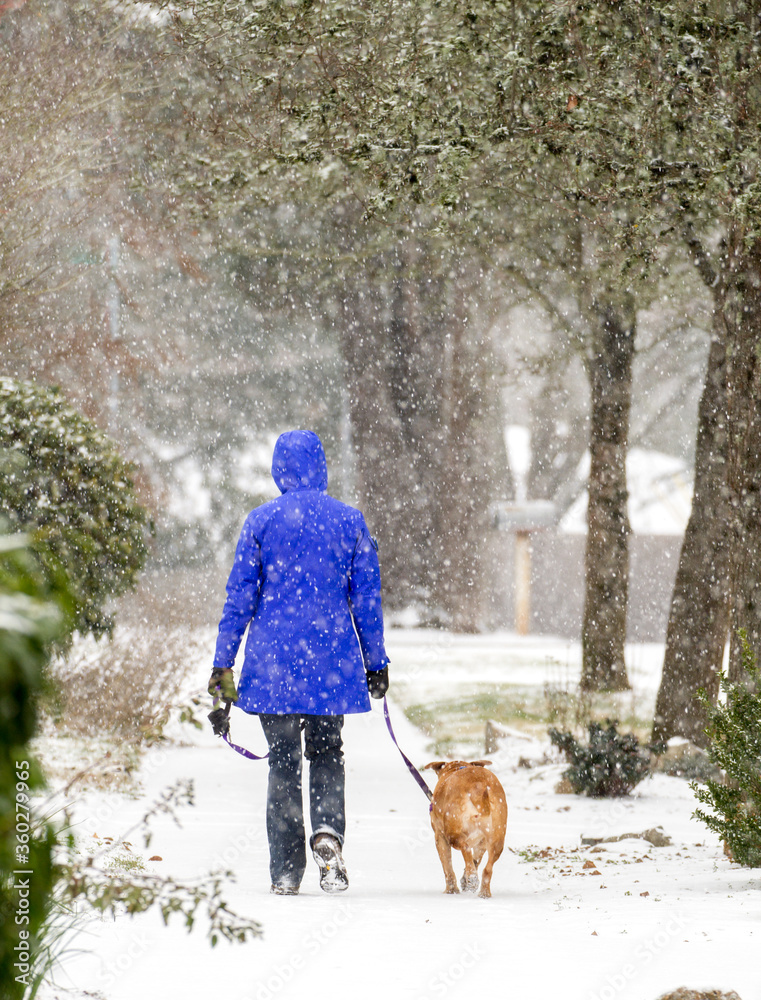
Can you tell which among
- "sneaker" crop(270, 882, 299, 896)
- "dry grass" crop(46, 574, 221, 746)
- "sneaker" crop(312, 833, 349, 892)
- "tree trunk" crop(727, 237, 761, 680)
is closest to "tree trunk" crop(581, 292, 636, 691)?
"dry grass" crop(46, 574, 221, 746)

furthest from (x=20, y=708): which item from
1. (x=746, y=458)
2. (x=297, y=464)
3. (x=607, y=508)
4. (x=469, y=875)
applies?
(x=607, y=508)

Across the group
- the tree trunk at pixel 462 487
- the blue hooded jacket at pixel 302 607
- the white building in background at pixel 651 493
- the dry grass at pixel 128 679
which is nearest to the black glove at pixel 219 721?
the blue hooded jacket at pixel 302 607

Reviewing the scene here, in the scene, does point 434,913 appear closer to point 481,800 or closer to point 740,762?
point 481,800

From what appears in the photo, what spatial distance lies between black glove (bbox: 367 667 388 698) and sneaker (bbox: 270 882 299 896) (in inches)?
31.9

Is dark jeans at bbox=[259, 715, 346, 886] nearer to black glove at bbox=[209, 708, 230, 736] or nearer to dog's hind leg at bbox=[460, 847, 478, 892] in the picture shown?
black glove at bbox=[209, 708, 230, 736]

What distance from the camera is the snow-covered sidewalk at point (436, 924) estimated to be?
3.23m

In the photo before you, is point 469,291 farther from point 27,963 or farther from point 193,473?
point 27,963

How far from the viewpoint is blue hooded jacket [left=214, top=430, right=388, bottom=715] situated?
472cm

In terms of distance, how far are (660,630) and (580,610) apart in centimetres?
181

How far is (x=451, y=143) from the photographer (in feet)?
21.1

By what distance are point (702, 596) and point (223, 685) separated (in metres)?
6.90

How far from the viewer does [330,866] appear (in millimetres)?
4688

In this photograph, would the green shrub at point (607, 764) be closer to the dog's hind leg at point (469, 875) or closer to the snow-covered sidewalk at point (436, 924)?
the snow-covered sidewalk at point (436, 924)

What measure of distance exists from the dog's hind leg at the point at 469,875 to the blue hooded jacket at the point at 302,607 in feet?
2.35
